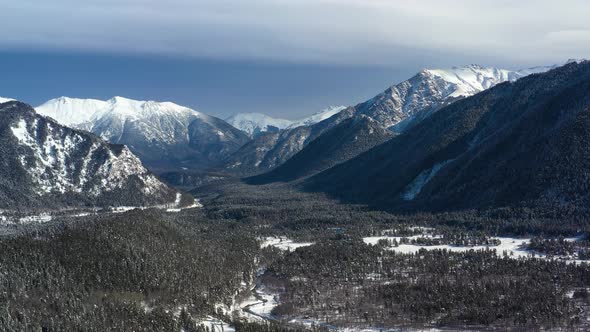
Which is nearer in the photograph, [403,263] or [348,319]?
[348,319]

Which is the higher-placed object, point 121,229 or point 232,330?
point 121,229

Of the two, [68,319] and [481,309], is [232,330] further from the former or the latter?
[481,309]

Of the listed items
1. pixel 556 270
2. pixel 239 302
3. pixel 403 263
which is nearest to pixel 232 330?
pixel 239 302

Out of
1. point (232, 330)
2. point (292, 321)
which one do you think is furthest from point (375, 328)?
point (232, 330)

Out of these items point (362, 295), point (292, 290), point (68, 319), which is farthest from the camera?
point (292, 290)

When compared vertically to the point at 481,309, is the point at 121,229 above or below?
above

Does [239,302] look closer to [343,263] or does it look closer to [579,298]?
[343,263]

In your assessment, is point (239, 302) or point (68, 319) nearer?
point (68, 319)

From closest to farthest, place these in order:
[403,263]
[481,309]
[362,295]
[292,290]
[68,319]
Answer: [68,319] < [481,309] < [362,295] < [292,290] < [403,263]

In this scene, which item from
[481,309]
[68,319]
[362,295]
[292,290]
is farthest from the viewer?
[292,290]
